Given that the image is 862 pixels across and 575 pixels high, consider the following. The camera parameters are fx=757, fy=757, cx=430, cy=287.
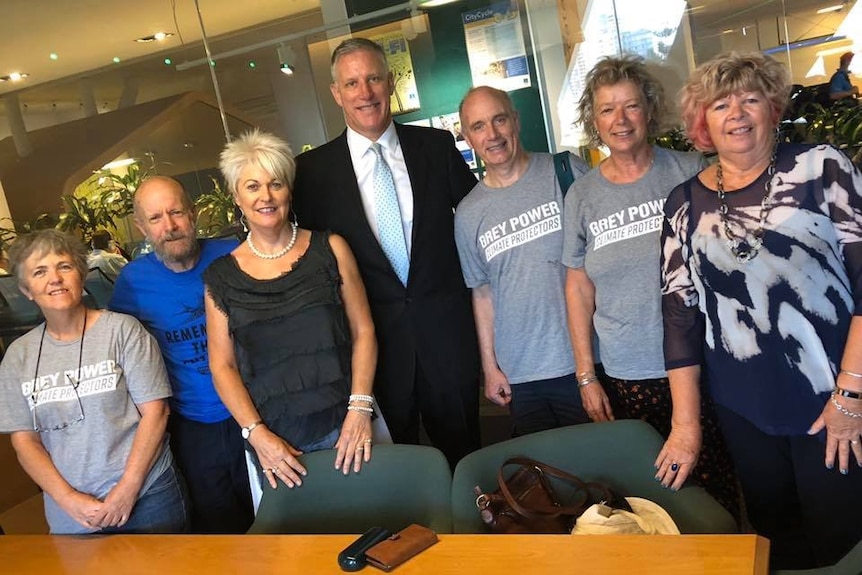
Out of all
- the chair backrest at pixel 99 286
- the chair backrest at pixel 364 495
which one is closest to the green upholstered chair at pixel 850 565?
the chair backrest at pixel 364 495

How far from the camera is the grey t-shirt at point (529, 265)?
246 centimetres

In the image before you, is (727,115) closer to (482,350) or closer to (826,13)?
(482,350)

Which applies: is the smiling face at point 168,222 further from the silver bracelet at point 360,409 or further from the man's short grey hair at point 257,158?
the silver bracelet at point 360,409

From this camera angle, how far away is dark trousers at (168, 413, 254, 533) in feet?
8.71

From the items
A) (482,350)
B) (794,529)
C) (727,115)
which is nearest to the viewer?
(727,115)

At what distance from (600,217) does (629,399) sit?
22.4 inches

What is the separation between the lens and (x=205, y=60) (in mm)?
5652

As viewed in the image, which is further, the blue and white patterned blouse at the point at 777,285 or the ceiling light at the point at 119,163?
the ceiling light at the point at 119,163

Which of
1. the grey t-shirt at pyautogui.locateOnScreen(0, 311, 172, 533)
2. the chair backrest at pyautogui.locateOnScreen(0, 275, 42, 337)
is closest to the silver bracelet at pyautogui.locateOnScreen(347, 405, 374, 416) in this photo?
the grey t-shirt at pyautogui.locateOnScreen(0, 311, 172, 533)

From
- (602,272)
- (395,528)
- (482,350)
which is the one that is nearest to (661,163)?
(602,272)

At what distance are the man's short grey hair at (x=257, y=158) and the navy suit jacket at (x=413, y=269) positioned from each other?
1.01 feet

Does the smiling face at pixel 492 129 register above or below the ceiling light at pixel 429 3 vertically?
below

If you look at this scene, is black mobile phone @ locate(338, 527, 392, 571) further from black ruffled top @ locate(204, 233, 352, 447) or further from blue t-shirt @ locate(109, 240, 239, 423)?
blue t-shirt @ locate(109, 240, 239, 423)

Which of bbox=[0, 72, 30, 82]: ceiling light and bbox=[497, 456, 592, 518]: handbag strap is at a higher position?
bbox=[0, 72, 30, 82]: ceiling light
